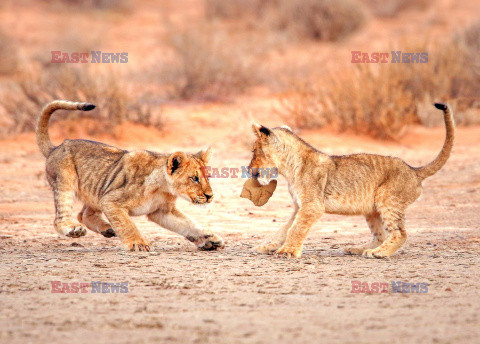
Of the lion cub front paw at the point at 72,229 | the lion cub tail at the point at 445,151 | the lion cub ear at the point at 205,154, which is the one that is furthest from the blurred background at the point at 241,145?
the lion cub ear at the point at 205,154

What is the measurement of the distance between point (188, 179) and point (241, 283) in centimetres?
164

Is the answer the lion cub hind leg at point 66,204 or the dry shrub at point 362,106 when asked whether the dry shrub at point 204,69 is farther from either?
the lion cub hind leg at point 66,204

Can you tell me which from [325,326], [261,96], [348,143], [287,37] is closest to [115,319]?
[325,326]

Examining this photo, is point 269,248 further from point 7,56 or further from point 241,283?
point 7,56

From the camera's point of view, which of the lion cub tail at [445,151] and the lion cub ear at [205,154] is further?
the lion cub ear at [205,154]

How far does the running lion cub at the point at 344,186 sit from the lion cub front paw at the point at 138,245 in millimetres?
1129

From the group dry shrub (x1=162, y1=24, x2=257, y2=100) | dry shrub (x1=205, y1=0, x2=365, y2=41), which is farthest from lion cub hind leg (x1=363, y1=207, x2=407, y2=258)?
dry shrub (x1=205, y1=0, x2=365, y2=41)

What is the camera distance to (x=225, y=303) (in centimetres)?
524

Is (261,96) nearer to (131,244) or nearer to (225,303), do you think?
(131,244)

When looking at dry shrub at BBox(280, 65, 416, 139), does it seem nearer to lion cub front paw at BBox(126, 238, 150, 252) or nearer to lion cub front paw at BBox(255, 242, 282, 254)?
lion cub front paw at BBox(255, 242, 282, 254)

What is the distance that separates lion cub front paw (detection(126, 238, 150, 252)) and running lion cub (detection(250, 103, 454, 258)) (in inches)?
44.5

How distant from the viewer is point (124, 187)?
742cm

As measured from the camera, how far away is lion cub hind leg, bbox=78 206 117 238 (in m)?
7.84

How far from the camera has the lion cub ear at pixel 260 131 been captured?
721 cm
